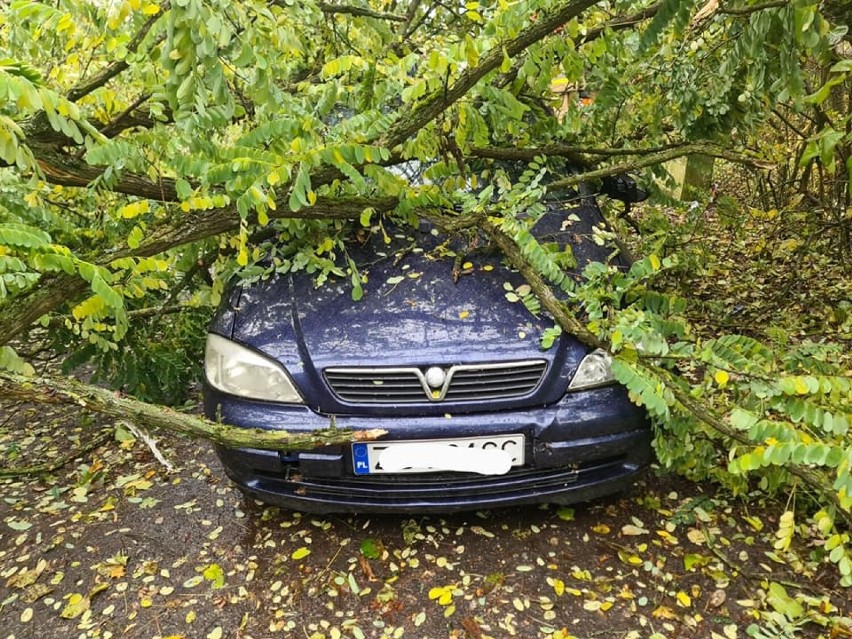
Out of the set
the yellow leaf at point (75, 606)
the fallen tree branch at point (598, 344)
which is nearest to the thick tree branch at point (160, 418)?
the yellow leaf at point (75, 606)

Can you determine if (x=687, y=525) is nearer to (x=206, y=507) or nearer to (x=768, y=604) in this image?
(x=768, y=604)

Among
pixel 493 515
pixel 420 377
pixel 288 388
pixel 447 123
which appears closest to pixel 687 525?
pixel 493 515

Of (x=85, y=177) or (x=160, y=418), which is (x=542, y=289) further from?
(x=85, y=177)

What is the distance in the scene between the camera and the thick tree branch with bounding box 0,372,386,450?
210 centimetres

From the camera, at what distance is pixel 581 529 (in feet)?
7.98

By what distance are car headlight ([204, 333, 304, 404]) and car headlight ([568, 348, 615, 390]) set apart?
101 centimetres

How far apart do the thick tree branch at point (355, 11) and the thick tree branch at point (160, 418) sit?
232cm

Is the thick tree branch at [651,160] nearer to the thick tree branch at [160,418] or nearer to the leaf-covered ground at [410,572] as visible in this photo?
the leaf-covered ground at [410,572]

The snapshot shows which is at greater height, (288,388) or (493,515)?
(288,388)

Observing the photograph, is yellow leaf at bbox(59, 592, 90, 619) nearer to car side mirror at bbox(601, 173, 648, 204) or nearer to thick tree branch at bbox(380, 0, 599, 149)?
thick tree branch at bbox(380, 0, 599, 149)

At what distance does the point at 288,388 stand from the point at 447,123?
4.35ft

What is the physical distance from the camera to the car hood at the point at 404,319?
2170mm

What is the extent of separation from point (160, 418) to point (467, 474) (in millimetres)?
1132

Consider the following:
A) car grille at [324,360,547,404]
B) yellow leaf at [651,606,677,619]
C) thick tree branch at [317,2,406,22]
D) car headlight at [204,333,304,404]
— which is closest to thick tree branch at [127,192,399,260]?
car headlight at [204,333,304,404]
